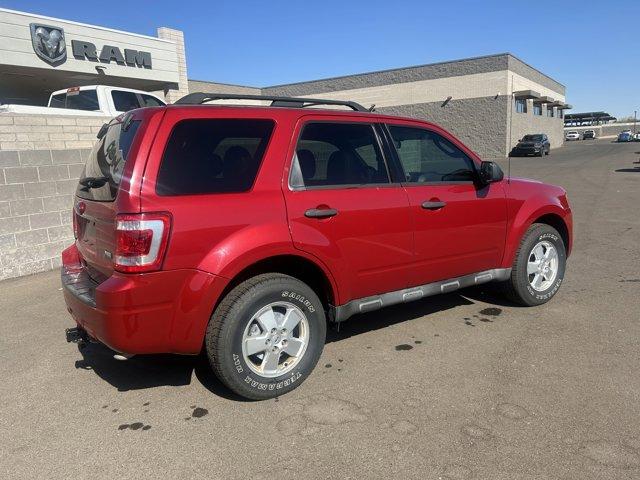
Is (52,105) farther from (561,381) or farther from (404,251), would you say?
(561,381)

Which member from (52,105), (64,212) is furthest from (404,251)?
(52,105)

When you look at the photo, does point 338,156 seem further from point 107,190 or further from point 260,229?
→ point 107,190

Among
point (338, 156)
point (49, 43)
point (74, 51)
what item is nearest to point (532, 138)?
point (74, 51)

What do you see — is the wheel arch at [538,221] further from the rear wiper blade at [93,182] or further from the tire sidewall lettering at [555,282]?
the rear wiper blade at [93,182]

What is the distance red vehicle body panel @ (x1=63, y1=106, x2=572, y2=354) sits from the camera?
114 inches

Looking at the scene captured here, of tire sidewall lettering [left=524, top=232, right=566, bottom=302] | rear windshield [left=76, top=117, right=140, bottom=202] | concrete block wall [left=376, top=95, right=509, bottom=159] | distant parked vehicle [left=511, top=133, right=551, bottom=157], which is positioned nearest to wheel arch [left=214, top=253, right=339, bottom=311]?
rear windshield [left=76, top=117, right=140, bottom=202]

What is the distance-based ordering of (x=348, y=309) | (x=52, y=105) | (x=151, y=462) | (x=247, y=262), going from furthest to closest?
(x=52, y=105), (x=348, y=309), (x=247, y=262), (x=151, y=462)

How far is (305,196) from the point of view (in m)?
3.40

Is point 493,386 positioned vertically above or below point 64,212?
below

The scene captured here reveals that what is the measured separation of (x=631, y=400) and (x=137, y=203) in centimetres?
323

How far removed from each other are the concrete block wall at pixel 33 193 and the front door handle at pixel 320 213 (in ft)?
16.2

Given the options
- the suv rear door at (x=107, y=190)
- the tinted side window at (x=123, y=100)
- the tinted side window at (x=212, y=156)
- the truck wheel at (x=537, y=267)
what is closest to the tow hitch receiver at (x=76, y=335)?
the suv rear door at (x=107, y=190)

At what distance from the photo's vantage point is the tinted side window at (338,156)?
11.5ft

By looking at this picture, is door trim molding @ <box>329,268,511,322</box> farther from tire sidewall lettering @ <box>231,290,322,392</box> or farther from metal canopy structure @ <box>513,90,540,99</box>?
metal canopy structure @ <box>513,90,540,99</box>
